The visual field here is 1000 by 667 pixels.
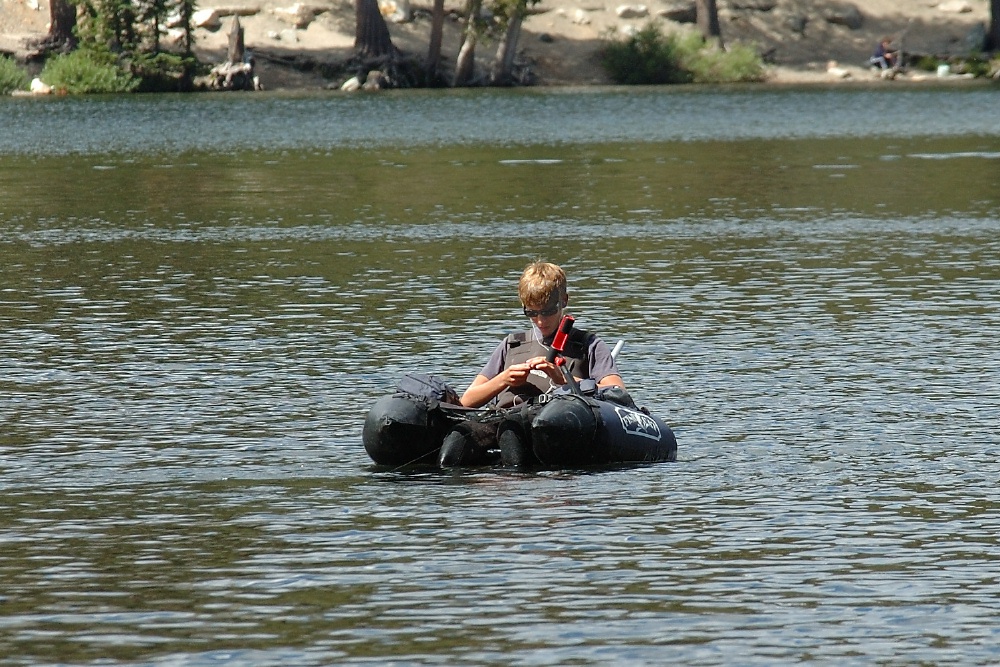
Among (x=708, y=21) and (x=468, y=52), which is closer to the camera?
(x=468, y=52)

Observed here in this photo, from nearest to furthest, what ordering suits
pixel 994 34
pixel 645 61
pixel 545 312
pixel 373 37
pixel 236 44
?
pixel 545 312
pixel 236 44
pixel 373 37
pixel 645 61
pixel 994 34

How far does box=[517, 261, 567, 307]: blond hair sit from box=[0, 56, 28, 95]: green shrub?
240ft

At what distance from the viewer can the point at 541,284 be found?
12195 mm

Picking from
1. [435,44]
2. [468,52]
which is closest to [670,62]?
[468,52]

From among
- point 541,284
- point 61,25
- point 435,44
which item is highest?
point 541,284

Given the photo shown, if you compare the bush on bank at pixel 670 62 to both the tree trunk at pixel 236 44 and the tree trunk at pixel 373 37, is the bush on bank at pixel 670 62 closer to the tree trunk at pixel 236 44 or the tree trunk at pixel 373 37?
the tree trunk at pixel 373 37

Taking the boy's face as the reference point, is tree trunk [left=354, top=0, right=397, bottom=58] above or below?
below

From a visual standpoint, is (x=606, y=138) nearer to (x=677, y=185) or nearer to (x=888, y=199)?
(x=677, y=185)

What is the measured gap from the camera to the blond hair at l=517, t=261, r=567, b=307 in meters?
12.2

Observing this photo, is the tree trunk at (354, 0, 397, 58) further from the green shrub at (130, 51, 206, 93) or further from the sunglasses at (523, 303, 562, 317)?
the sunglasses at (523, 303, 562, 317)

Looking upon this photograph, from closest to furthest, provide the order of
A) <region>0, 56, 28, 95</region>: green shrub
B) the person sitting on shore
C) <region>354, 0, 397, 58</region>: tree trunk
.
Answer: <region>0, 56, 28, 95</region>: green shrub → <region>354, 0, 397, 58</region>: tree trunk → the person sitting on shore

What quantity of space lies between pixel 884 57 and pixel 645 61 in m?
13.8

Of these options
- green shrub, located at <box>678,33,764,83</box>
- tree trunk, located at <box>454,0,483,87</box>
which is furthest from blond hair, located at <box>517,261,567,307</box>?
green shrub, located at <box>678,33,764,83</box>

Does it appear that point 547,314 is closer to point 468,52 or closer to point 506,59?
point 468,52
